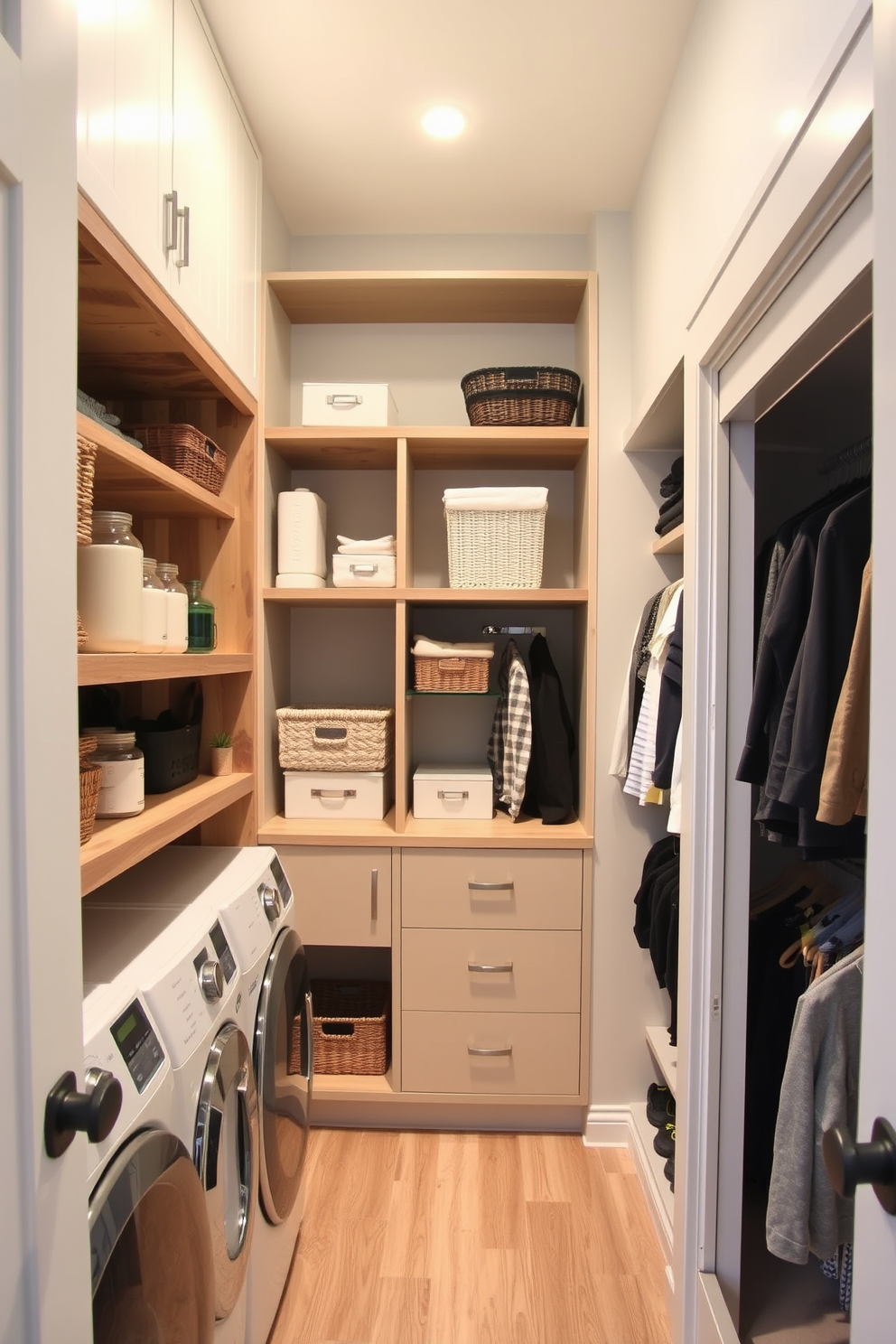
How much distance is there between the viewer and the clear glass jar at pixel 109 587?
1.31 m

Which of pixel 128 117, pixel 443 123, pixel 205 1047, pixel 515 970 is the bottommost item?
pixel 515 970

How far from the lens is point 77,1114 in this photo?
67 centimetres

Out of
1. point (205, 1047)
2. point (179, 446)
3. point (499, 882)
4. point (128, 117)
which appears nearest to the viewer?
point (205, 1047)

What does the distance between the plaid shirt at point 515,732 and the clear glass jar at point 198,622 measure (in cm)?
90

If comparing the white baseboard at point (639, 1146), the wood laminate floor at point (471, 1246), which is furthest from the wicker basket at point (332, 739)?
the white baseboard at point (639, 1146)

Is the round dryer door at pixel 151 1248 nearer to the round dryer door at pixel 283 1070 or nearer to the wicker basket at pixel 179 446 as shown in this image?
the round dryer door at pixel 283 1070

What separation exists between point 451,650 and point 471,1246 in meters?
1.54

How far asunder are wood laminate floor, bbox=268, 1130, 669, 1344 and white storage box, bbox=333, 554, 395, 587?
65.8 inches

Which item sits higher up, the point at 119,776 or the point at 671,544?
the point at 671,544

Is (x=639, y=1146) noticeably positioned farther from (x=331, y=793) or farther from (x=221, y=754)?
(x=221, y=754)

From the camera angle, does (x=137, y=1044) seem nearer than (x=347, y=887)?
Yes

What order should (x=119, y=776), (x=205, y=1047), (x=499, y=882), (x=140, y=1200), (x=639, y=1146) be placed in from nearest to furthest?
(x=140, y=1200), (x=205, y=1047), (x=119, y=776), (x=639, y=1146), (x=499, y=882)

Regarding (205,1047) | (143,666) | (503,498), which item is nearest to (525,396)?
(503,498)

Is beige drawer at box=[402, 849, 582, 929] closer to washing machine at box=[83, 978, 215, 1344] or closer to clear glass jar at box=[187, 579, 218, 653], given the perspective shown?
clear glass jar at box=[187, 579, 218, 653]
